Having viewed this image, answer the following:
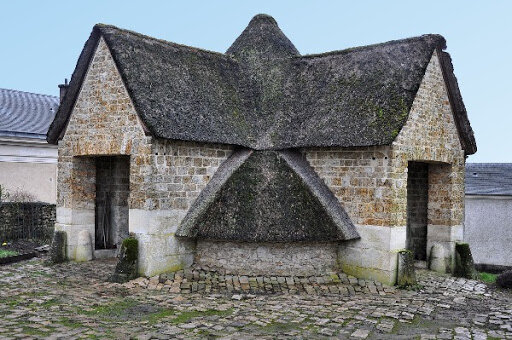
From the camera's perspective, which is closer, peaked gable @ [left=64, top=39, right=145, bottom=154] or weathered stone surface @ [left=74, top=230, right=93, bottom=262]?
peaked gable @ [left=64, top=39, right=145, bottom=154]

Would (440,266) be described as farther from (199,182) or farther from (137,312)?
(137,312)

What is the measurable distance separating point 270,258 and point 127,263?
121 inches

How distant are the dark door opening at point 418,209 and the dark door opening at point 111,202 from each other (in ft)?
25.5

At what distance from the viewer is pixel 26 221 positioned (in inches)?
762

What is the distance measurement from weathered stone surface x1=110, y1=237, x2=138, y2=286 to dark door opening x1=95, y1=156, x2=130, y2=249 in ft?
10.8

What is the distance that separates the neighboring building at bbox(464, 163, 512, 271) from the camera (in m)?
20.6

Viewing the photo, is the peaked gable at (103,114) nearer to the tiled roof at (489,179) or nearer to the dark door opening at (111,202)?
the dark door opening at (111,202)

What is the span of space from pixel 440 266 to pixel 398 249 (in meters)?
2.73

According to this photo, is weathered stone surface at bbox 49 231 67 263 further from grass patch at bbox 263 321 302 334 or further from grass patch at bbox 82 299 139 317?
grass patch at bbox 263 321 302 334

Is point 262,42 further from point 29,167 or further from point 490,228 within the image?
point 29,167

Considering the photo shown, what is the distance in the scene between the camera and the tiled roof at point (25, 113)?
23.6 meters

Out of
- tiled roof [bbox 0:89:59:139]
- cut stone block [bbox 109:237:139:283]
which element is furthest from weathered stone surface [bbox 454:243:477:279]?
tiled roof [bbox 0:89:59:139]

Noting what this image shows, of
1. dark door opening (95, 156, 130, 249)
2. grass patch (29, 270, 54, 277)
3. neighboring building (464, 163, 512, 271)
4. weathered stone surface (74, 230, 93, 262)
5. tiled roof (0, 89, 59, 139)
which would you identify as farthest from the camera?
tiled roof (0, 89, 59, 139)

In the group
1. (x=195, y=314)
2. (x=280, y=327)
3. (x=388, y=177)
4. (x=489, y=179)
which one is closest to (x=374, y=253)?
(x=388, y=177)
